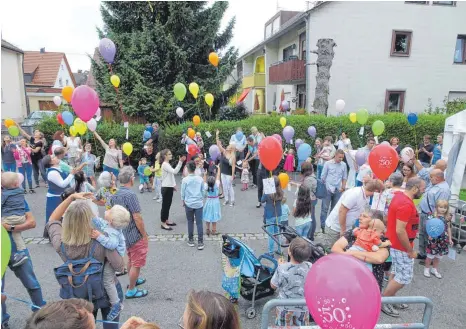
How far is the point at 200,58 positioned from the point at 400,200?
12977mm

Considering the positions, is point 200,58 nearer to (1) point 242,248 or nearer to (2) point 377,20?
(2) point 377,20

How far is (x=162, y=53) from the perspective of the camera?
14.3 m

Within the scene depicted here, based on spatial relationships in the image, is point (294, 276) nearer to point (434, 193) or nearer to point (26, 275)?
point (26, 275)

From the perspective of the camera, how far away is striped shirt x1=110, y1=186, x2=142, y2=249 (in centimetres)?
411

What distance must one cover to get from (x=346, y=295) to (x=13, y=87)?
32.6m

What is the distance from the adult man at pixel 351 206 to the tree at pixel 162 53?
33.9 feet

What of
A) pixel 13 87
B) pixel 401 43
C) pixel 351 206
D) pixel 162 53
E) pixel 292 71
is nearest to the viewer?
pixel 351 206

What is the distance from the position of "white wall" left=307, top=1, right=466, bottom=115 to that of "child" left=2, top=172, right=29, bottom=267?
16593 mm

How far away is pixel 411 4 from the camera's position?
17.6 meters

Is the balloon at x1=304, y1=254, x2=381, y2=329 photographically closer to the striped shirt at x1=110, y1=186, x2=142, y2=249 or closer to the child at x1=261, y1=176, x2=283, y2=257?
the striped shirt at x1=110, y1=186, x2=142, y2=249

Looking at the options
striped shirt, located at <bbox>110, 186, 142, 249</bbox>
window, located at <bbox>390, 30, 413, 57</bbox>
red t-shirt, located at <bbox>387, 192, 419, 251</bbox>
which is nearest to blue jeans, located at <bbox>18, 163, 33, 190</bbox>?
striped shirt, located at <bbox>110, 186, 142, 249</bbox>

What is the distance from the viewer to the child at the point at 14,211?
11.6ft

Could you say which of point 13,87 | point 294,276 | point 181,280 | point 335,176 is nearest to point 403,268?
point 294,276

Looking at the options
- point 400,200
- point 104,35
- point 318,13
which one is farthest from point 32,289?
point 318,13
